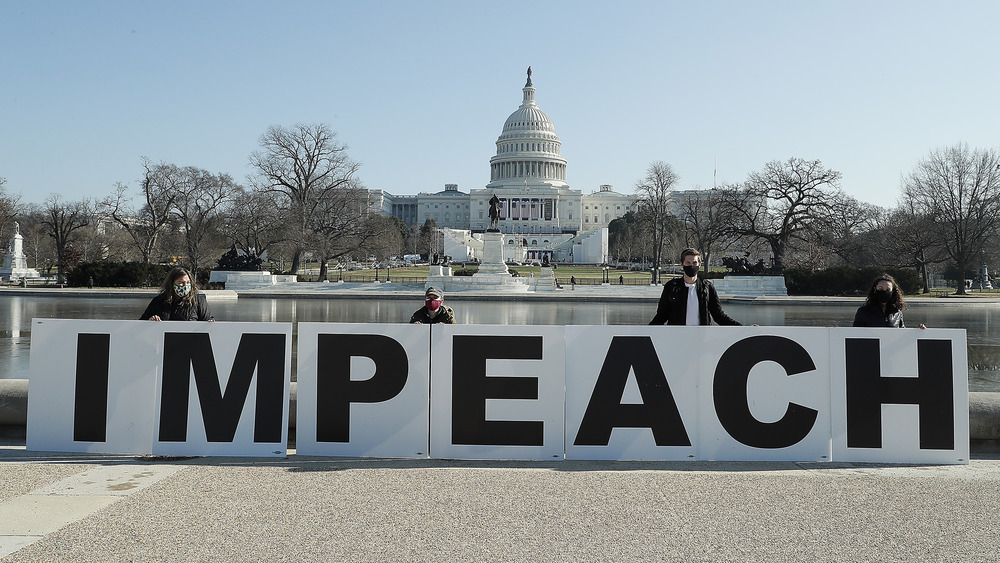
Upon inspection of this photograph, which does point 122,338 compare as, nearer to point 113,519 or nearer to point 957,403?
point 113,519

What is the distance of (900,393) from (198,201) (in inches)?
1957

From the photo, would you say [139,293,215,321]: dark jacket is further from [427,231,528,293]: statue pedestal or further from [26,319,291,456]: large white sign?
[427,231,528,293]: statue pedestal

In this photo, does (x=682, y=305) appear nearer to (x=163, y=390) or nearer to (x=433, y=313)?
(x=433, y=313)

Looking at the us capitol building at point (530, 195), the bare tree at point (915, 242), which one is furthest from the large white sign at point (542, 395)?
the us capitol building at point (530, 195)

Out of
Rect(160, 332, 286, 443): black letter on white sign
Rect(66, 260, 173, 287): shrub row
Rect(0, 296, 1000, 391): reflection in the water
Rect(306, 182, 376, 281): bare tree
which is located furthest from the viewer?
Rect(306, 182, 376, 281): bare tree

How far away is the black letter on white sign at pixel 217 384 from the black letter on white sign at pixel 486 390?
1.35 metres

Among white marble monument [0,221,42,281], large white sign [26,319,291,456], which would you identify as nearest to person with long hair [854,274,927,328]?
large white sign [26,319,291,456]

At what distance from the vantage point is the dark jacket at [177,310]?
603 cm

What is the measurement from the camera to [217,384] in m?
5.70

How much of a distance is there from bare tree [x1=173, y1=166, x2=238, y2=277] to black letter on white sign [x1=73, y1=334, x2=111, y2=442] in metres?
41.9

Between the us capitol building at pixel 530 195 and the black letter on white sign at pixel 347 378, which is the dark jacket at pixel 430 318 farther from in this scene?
the us capitol building at pixel 530 195

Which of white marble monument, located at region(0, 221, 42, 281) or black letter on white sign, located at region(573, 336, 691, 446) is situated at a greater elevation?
white marble monument, located at region(0, 221, 42, 281)

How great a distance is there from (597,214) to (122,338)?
484 ft

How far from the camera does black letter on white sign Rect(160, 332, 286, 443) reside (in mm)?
5680
